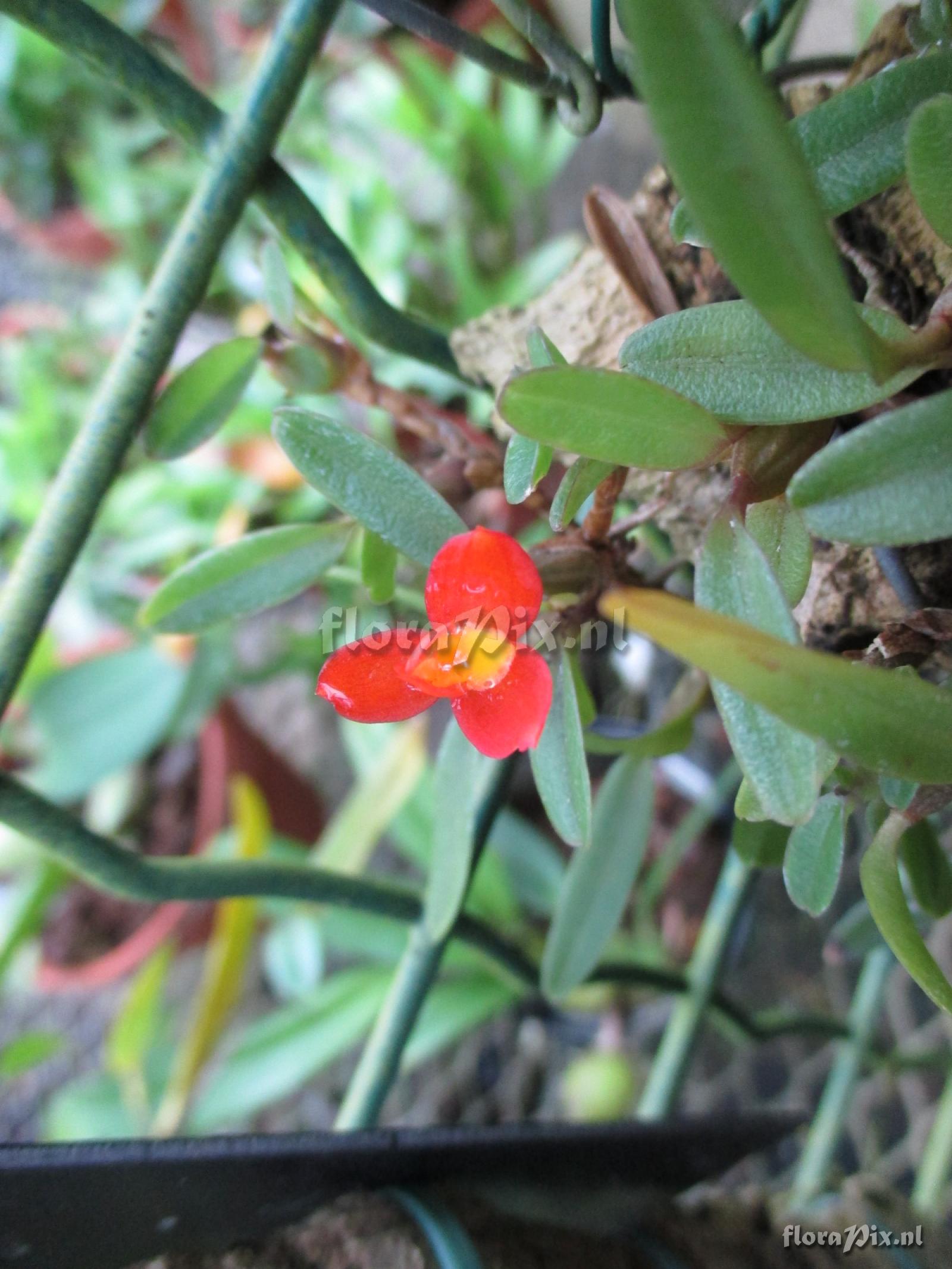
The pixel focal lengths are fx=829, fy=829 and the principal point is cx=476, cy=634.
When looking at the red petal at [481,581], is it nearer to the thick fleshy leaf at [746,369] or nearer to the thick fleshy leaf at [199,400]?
the thick fleshy leaf at [746,369]

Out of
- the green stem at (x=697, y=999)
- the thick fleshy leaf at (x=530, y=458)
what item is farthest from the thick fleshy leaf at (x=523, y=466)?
the green stem at (x=697, y=999)

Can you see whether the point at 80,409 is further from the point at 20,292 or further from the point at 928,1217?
the point at 928,1217

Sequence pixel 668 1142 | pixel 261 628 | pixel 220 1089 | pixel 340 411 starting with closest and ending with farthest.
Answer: pixel 668 1142
pixel 220 1089
pixel 340 411
pixel 261 628

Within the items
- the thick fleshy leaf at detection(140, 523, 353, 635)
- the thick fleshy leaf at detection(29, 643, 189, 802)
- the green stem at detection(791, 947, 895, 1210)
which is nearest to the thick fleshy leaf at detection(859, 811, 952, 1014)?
the thick fleshy leaf at detection(140, 523, 353, 635)

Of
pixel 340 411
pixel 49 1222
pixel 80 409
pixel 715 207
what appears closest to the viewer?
pixel 715 207

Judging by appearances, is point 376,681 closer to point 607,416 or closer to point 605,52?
point 607,416

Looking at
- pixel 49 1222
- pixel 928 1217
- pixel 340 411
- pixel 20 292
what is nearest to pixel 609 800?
pixel 49 1222
